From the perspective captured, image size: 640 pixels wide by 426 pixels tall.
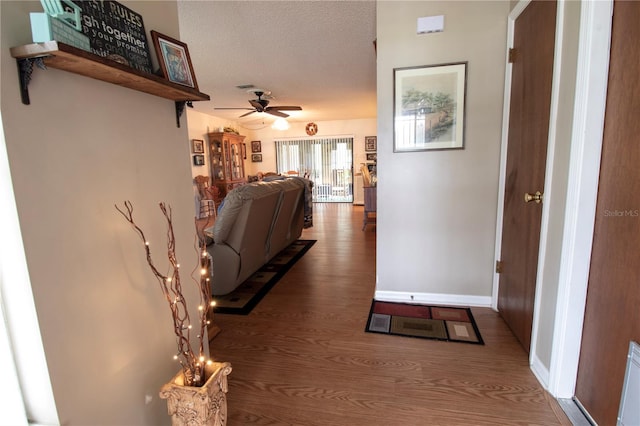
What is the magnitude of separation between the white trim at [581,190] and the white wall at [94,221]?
175 centimetres

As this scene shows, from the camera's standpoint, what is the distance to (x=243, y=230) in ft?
8.73

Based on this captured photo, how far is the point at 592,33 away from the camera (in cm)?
130

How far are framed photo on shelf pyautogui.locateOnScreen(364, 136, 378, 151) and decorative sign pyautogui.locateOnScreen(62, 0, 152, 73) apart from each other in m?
7.50

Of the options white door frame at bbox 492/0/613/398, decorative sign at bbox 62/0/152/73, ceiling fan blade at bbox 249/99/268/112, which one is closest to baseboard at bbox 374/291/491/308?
white door frame at bbox 492/0/613/398

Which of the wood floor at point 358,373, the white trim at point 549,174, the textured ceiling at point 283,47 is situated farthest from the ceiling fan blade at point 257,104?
the white trim at point 549,174

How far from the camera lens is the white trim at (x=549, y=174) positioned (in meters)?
1.51

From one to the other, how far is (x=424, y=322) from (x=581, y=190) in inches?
52.6

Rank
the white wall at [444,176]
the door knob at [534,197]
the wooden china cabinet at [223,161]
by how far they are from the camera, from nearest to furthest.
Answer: the door knob at [534,197], the white wall at [444,176], the wooden china cabinet at [223,161]

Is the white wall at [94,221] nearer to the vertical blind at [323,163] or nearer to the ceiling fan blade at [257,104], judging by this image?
the ceiling fan blade at [257,104]

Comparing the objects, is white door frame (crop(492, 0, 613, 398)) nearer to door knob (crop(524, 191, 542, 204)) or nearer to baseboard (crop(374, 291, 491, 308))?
door knob (crop(524, 191, 542, 204))

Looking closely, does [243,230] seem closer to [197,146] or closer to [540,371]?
[540,371]

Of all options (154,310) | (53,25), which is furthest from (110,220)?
(53,25)

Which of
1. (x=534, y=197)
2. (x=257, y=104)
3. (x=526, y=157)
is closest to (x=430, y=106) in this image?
(x=526, y=157)

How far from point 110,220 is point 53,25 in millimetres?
558
